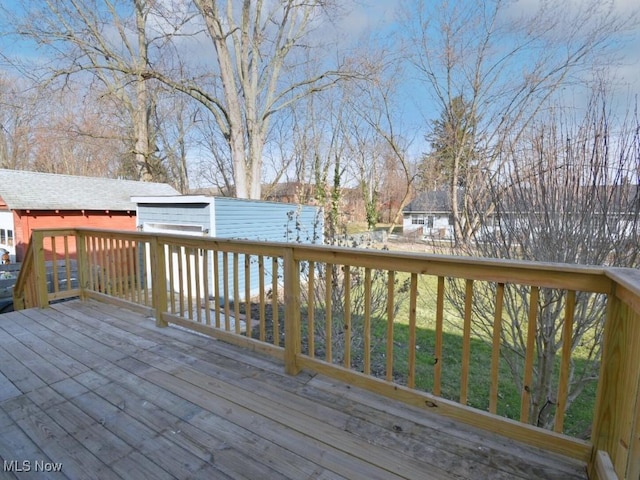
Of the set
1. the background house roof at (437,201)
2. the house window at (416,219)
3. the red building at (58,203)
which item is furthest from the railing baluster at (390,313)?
the house window at (416,219)

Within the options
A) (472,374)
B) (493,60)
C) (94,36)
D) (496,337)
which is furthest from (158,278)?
(94,36)

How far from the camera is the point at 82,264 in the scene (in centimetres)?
448

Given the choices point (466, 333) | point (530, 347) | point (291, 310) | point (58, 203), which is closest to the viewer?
point (530, 347)

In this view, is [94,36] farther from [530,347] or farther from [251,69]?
[530,347]

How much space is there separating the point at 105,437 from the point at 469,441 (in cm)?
198

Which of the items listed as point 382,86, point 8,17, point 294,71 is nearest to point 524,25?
point 382,86

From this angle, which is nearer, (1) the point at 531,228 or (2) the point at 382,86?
(1) the point at 531,228

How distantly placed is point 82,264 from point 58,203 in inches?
297

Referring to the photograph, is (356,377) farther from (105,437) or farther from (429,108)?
(429,108)

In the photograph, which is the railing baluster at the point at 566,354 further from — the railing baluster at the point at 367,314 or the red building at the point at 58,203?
the red building at the point at 58,203

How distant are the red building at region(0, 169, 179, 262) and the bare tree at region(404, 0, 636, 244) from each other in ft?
34.4

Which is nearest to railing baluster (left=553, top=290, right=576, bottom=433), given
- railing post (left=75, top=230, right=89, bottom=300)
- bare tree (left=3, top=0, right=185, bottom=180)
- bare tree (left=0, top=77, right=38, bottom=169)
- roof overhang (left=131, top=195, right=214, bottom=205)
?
railing post (left=75, top=230, right=89, bottom=300)

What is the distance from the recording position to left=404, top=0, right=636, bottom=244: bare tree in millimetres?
3395

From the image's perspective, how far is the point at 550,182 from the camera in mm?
2523
